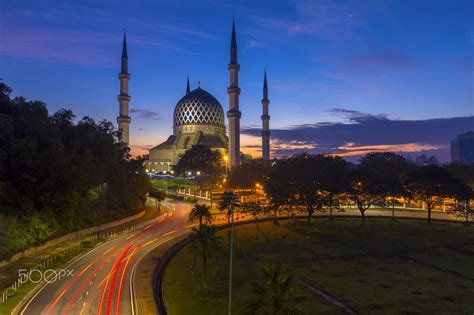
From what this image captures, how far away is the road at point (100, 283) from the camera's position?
Answer: 84.5 ft

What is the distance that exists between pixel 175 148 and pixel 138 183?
75.5 meters

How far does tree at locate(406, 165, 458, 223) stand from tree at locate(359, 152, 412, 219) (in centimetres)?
271

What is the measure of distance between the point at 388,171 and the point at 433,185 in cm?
2860

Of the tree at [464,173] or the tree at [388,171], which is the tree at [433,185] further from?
the tree at [464,173]

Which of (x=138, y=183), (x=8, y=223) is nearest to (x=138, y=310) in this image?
(x=8, y=223)

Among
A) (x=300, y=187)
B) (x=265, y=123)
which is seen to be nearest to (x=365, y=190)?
(x=300, y=187)

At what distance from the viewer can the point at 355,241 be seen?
47.2 m

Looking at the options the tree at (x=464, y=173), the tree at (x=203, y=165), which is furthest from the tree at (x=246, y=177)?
the tree at (x=464, y=173)

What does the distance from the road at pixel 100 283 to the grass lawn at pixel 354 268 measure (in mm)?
3681

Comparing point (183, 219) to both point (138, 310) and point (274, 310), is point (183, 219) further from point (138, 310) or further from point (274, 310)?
point (274, 310)

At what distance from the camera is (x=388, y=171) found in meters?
90.1

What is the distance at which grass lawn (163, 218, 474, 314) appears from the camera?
27.0 metres

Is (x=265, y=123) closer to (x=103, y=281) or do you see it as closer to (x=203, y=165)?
(x=203, y=165)

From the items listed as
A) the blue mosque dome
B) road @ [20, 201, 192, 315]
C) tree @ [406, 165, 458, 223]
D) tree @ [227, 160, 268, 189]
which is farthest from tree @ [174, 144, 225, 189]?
road @ [20, 201, 192, 315]
